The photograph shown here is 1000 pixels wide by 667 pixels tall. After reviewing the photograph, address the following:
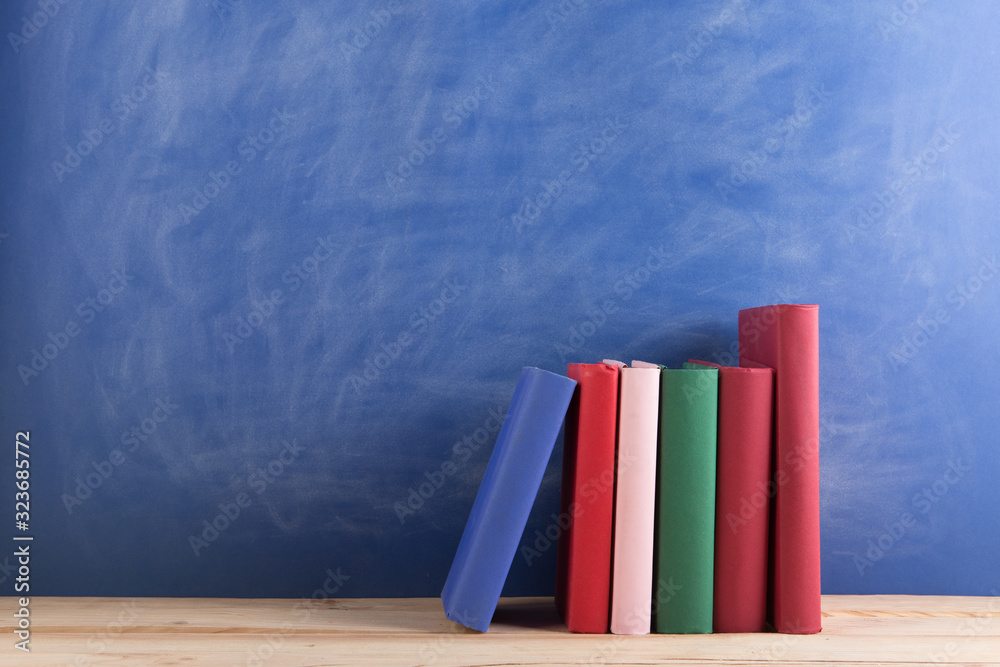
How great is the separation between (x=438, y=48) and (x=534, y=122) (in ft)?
0.55

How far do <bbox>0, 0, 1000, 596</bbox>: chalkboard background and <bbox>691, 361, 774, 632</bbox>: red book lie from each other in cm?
20

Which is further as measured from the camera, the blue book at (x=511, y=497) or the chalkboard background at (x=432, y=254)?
the chalkboard background at (x=432, y=254)

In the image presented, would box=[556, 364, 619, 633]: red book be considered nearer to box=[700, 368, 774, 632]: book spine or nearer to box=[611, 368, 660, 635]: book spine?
box=[611, 368, 660, 635]: book spine

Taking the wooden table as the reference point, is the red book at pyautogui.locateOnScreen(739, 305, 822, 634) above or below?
above

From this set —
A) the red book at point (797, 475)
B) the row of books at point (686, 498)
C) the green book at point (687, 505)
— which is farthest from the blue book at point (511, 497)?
the red book at point (797, 475)

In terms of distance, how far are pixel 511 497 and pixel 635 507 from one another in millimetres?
140

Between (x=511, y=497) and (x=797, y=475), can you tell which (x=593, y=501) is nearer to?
(x=511, y=497)

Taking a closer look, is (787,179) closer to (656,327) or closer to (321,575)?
(656,327)

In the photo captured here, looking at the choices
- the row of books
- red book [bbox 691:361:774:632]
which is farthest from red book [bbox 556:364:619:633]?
red book [bbox 691:361:774:632]

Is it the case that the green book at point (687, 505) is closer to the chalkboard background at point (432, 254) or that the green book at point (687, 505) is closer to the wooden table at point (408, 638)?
the wooden table at point (408, 638)

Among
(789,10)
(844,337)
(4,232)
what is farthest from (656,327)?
(4,232)

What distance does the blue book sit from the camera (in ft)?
2.47

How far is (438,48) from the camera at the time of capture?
97cm

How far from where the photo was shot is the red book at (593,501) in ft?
2.54
